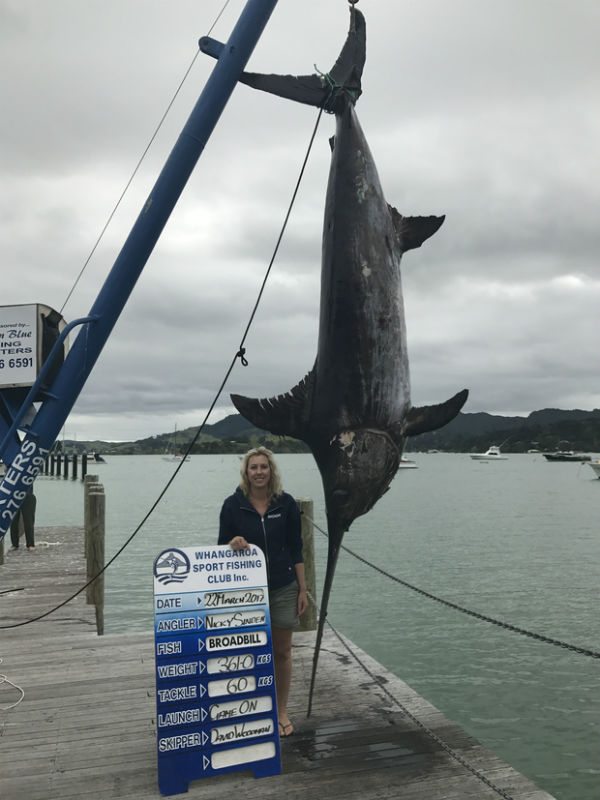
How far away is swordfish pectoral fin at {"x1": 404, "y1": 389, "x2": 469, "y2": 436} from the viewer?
314 centimetres

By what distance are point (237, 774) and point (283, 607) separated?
0.84m

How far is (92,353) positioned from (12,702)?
2.34 meters

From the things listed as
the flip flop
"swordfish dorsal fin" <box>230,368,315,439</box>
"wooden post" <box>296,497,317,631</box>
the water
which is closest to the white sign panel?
"swordfish dorsal fin" <box>230,368,315,439</box>

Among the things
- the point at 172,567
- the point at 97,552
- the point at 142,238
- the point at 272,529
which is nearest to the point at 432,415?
the point at 272,529

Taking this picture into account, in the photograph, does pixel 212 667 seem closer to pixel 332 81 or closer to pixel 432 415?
pixel 432 415

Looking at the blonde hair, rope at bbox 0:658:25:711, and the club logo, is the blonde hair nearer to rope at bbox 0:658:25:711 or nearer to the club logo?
the club logo

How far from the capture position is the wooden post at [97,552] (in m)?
7.00

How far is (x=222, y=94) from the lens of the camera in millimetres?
4441

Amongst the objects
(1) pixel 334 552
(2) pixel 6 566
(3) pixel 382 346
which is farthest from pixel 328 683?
(2) pixel 6 566

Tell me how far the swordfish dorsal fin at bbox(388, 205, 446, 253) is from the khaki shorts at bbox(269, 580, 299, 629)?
6.42 ft

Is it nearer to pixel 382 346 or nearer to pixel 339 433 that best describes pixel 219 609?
pixel 339 433

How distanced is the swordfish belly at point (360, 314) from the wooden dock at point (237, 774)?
1790 mm

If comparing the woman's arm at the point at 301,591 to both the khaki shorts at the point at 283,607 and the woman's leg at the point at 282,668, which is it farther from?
the woman's leg at the point at 282,668

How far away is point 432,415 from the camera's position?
3.17 m
